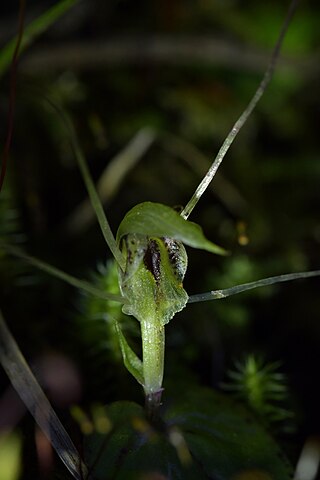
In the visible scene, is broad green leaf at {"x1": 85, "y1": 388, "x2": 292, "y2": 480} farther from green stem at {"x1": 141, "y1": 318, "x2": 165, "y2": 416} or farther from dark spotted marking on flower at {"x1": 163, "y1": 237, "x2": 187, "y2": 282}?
dark spotted marking on flower at {"x1": 163, "y1": 237, "x2": 187, "y2": 282}

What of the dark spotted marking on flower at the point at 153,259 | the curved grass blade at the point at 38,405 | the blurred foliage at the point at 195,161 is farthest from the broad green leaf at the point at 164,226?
the blurred foliage at the point at 195,161

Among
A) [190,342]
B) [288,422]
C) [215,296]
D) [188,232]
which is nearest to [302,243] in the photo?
[190,342]

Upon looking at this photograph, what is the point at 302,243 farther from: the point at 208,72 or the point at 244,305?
the point at 208,72

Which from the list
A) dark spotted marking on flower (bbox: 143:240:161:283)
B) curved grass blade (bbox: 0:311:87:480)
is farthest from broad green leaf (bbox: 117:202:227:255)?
curved grass blade (bbox: 0:311:87:480)

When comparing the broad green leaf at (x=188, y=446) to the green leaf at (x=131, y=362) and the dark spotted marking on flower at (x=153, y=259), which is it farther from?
the dark spotted marking on flower at (x=153, y=259)

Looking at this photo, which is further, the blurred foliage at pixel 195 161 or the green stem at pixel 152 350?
the blurred foliage at pixel 195 161

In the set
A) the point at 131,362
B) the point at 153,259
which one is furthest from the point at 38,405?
the point at 153,259

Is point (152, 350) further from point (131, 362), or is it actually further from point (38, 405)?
point (38, 405)
